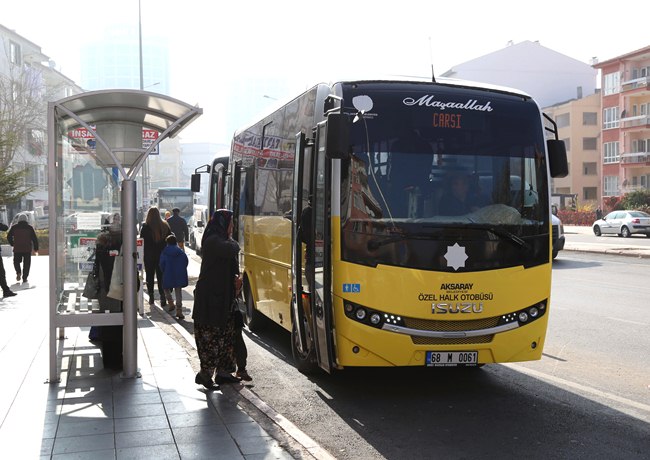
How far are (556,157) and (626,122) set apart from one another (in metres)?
63.1

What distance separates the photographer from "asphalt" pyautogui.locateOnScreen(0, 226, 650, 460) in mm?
5730

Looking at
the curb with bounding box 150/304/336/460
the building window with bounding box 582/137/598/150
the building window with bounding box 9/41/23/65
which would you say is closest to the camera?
the curb with bounding box 150/304/336/460

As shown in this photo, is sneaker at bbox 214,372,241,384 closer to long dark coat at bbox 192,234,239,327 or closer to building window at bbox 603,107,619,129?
long dark coat at bbox 192,234,239,327

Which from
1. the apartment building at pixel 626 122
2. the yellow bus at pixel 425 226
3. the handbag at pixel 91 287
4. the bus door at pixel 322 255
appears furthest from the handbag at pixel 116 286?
the apartment building at pixel 626 122

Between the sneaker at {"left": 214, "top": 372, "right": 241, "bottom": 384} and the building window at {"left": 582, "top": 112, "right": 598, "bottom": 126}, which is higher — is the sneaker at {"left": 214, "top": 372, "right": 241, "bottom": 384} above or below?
below

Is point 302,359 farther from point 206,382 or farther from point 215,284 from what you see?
point 215,284

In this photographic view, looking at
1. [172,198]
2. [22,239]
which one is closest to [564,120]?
[172,198]

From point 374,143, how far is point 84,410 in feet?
12.0

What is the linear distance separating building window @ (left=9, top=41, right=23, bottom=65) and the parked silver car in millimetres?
47689

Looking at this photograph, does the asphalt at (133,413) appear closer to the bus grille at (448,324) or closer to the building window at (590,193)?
the bus grille at (448,324)

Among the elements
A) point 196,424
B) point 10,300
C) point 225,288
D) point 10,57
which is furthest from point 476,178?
point 10,57

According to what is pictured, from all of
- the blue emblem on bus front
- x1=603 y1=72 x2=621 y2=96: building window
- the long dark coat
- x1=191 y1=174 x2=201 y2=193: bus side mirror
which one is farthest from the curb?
x1=603 y1=72 x2=621 y2=96: building window

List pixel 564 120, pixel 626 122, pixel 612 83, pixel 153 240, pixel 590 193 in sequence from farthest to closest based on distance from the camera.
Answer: pixel 564 120, pixel 590 193, pixel 612 83, pixel 626 122, pixel 153 240

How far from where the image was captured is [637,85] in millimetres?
63844
